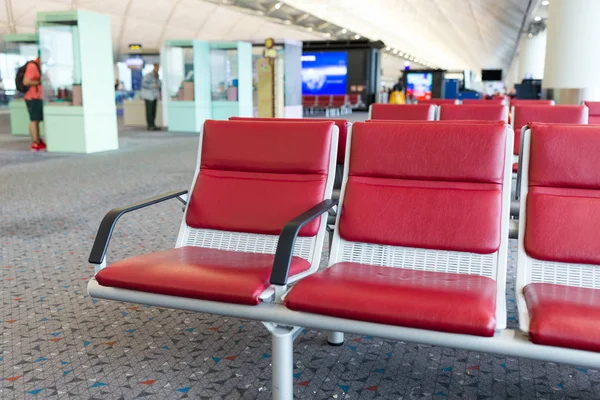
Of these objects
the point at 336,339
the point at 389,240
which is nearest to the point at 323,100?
the point at 336,339

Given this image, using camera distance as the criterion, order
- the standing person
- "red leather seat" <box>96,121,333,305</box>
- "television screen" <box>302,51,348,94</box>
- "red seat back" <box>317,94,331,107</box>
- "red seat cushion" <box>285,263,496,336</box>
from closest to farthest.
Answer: "red seat cushion" <box>285,263,496,336</box>, "red leather seat" <box>96,121,333,305</box>, the standing person, "red seat back" <box>317,94,331,107</box>, "television screen" <box>302,51,348,94</box>

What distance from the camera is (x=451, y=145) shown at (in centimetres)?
225

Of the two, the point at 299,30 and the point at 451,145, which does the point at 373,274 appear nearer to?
the point at 451,145

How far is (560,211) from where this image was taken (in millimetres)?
2074

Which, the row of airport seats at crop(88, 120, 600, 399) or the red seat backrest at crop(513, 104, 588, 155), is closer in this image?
the row of airport seats at crop(88, 120, 600, 399)

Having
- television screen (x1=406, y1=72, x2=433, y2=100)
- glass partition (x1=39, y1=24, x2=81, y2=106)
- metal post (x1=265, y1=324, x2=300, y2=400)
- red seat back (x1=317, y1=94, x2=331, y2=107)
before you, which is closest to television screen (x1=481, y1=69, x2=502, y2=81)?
television screen (x1=406, y1=72, x2=433, y2=100)

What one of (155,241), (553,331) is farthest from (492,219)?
(155,241)

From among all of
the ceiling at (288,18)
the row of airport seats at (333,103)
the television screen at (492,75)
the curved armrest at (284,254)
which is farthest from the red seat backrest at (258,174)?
the television screen at (492,75)

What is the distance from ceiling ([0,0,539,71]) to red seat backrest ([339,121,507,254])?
906 inches

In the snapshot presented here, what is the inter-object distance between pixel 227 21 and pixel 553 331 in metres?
35.8

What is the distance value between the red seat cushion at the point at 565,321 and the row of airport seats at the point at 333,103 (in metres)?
21.5

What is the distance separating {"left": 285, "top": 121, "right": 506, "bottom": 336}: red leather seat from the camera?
2051mm

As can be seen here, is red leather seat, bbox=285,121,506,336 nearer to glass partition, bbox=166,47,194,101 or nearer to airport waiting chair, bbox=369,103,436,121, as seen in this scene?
airport waiting chair, bbox=369,103,436,121

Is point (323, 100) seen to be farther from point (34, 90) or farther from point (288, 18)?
point (34, 90)
